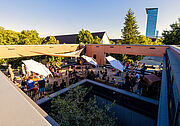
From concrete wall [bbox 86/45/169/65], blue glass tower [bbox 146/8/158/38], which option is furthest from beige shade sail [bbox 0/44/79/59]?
blue glass tower [bbox 146/8/158/38]

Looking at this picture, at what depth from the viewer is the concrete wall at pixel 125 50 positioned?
12.6 m

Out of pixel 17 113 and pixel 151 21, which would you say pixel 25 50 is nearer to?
pixel 17 113

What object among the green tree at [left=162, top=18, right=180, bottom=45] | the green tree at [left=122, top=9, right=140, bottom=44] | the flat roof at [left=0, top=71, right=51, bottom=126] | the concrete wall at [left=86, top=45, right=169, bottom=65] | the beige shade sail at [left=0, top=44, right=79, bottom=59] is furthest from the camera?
the green tree at [left=122, top=9, right=140, bottom=44]

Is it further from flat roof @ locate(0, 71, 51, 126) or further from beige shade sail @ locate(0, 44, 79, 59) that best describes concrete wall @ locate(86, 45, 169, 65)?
flat roof @ locate(0, 71, 51, 126)

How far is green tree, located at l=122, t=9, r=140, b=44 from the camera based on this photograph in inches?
1065

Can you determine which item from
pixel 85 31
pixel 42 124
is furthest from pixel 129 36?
pixel 42 124

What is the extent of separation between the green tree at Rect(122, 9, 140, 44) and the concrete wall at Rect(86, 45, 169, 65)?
43.9 ft

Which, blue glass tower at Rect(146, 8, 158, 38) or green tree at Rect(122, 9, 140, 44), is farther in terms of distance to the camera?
blue glass tower at Rect(146, 8, 158, 38)

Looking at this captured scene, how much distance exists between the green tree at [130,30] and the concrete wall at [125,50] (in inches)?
527

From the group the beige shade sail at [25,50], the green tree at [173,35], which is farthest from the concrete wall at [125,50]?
the green tree at [173,35]

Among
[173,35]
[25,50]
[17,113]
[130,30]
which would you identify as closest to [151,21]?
[130,30]

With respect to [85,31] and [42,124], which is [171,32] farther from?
[42,124]

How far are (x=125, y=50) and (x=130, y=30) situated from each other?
15.4 meters

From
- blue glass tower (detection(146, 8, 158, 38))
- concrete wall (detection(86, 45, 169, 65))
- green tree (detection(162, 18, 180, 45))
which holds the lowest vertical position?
concrete wall (detection(86, 45, 169, 65))
